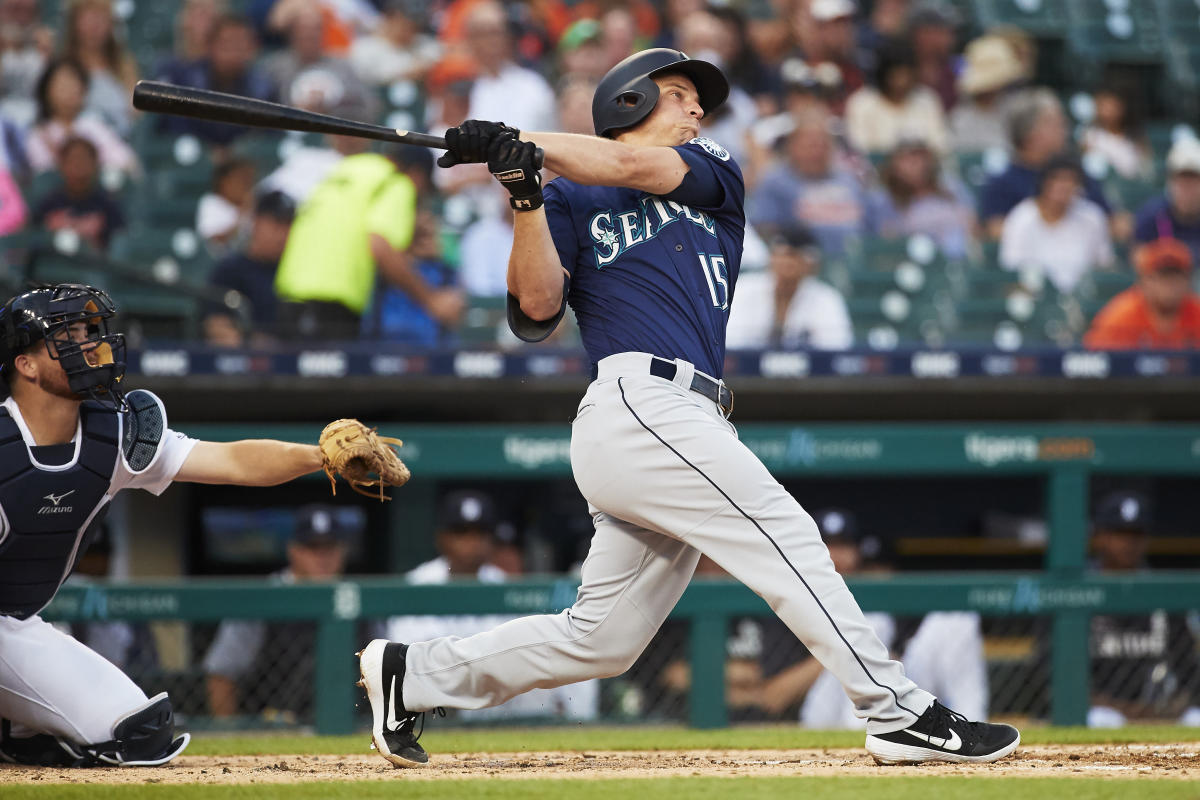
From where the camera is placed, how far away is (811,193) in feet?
25.1

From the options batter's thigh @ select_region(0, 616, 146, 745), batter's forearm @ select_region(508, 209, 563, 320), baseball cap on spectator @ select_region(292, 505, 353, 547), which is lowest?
batter's thigh @ select_region(0, 616, 146, 745)

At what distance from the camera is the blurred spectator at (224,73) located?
798 cm

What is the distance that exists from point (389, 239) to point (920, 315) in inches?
99.8

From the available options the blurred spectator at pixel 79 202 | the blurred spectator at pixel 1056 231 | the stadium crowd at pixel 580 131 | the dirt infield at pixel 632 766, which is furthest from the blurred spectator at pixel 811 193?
the dirt infield at pixel 632 766

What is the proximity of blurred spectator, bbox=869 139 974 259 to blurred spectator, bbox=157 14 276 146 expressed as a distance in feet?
10.8

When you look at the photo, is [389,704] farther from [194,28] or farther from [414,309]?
[194,28]

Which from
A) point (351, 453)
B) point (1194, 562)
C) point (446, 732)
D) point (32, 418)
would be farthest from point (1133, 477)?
point (32, 418)

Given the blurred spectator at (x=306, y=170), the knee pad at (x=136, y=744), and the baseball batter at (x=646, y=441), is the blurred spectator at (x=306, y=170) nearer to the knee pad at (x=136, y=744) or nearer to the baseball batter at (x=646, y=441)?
the knee pad at (x=136, y=744)

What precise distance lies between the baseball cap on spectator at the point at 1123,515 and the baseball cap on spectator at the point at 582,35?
12.5ft

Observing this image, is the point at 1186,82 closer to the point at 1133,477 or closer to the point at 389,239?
the point at 1133,477

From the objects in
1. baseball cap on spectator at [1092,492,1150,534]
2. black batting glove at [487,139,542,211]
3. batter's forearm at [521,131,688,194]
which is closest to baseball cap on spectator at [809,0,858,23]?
baseball cap on spectator at [1092,492,1150,534]

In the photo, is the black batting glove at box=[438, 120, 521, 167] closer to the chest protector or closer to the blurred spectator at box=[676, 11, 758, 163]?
the chest protector

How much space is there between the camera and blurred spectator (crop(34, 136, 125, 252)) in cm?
708

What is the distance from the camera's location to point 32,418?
11.9ft
